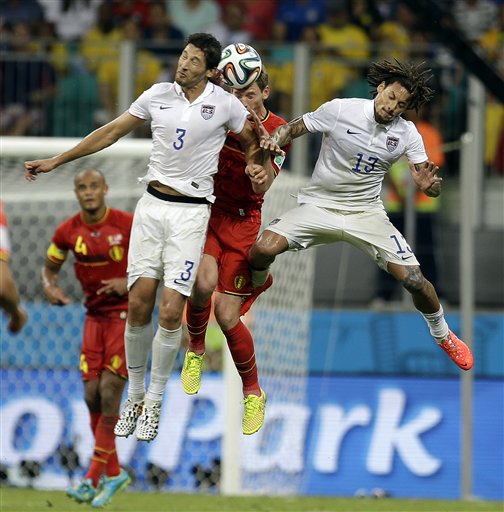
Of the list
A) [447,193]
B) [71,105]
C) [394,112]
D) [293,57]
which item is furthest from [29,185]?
[394,112]

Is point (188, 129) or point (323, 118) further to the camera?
point (323, 118)

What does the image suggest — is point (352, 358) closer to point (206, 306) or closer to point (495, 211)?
point (495, 211)

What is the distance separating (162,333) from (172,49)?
7.67m

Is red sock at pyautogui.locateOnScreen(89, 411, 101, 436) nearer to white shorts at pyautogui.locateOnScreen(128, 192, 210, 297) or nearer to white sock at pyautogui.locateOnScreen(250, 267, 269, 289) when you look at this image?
white sock at pyautogui.locateOnScreen(250, 267, 269, 289)

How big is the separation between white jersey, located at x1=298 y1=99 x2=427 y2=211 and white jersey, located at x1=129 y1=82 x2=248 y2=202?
1.99 ft

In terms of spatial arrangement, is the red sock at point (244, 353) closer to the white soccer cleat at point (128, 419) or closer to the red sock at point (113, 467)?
the white soccer cleat at point (128, 419)

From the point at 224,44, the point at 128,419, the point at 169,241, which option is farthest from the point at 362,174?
Answer: the point at 224,44

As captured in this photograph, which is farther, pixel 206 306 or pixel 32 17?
pixel 32 17

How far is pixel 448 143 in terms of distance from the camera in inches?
685

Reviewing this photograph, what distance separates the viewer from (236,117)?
33.1 feet

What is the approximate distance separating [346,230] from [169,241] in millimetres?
1283

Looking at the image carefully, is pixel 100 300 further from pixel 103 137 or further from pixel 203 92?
pixel 203 92

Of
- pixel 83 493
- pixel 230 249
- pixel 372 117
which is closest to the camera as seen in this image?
pixel 372 117

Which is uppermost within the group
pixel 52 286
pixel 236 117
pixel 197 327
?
pixel 236 117
